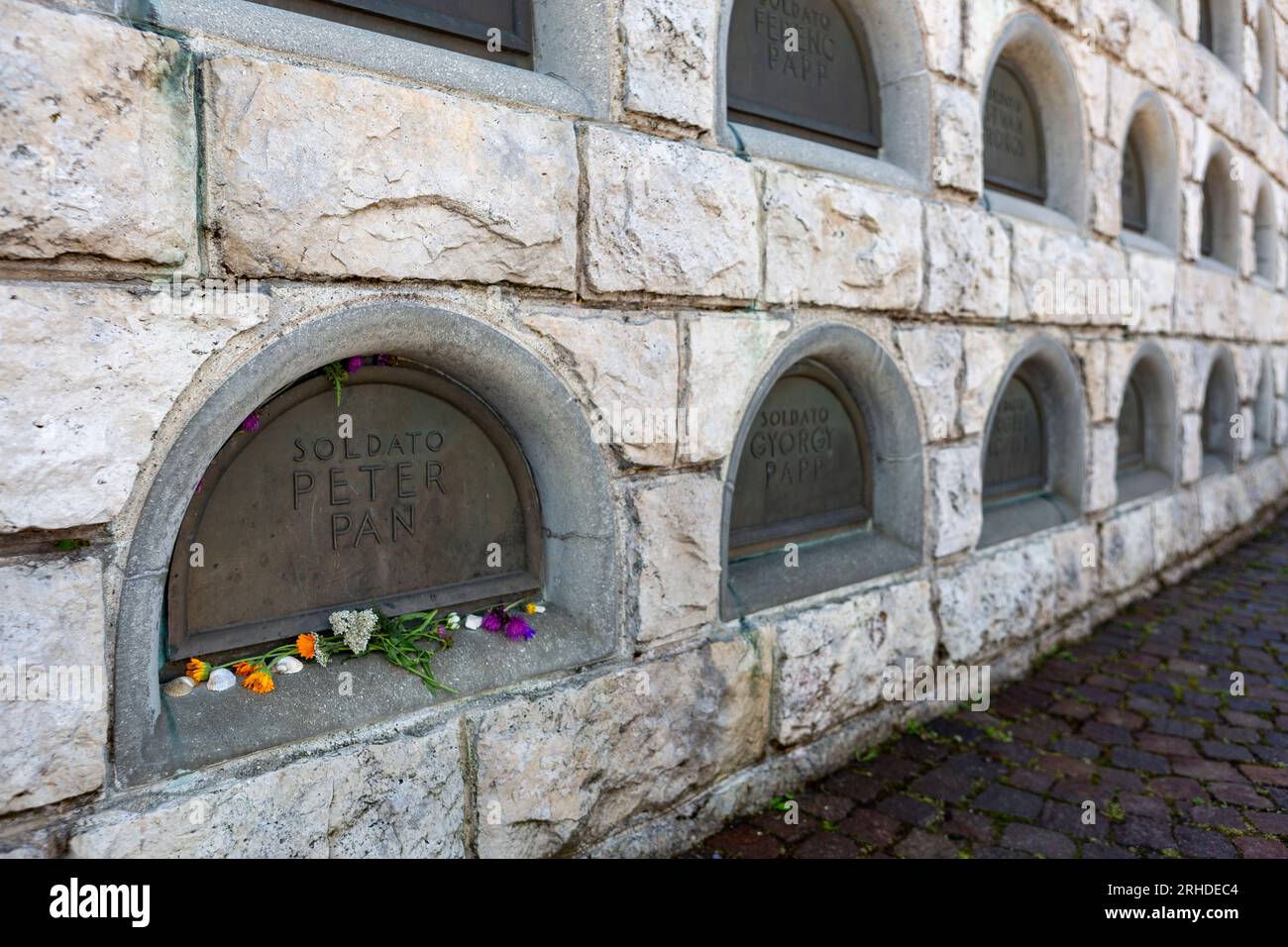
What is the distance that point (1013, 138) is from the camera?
4.40 m

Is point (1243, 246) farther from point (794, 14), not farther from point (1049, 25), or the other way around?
point (794, 14)

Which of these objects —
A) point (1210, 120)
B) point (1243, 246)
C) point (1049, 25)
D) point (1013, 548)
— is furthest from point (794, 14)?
point (1243, 246)

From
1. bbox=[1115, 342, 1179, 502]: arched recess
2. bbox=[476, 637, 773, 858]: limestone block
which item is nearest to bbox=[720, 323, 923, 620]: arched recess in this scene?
bbox=[476, 637, 773, 858]: limestone block

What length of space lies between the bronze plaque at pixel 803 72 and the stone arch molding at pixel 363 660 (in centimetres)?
138

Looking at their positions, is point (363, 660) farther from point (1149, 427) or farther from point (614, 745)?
point (1149, 427)

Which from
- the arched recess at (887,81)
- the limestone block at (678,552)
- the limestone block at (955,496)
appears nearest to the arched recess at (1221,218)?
the limestone block at (955,496)

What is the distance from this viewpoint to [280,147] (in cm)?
171

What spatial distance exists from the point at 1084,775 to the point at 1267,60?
8011mm

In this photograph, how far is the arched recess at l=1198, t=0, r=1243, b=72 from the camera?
6852 mm

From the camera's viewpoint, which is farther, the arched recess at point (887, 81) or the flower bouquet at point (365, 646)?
the arched recess at point (887, 81)

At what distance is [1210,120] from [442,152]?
679 centimetres

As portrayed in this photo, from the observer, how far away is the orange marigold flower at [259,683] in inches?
73.4

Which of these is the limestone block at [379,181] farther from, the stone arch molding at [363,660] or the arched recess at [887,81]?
the arched recess at [887,81]

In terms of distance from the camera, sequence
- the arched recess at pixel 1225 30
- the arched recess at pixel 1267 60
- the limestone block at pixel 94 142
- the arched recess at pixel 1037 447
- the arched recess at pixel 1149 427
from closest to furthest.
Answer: the limestone block at pixel 94 142, the arched recess at pixel 1037 447, the arched recess at pixel 1149 427, the arched recess at pixel 1225 30, the arched recess at pixel 1267 60
